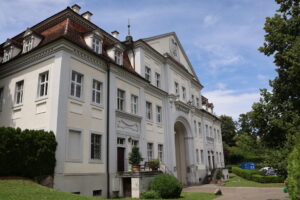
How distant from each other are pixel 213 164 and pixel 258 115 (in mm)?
24300

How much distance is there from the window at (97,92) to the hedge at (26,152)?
14.8 ft

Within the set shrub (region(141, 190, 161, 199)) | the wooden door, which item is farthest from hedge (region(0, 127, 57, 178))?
the wooden door

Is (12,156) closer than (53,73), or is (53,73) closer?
(12,156)

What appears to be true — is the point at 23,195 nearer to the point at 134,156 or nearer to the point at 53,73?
the point at 53,73

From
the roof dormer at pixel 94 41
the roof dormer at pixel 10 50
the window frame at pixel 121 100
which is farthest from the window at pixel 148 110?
the roof dormer at pixel 10 50

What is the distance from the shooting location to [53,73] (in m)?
15.6

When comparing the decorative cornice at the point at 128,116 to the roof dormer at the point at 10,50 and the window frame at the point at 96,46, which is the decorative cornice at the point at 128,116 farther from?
the roof dormer at the point at 10,50

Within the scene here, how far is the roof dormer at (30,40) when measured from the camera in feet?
57.2

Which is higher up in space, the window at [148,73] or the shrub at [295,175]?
the window at [148,73]

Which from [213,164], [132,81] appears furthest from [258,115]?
[213,164]

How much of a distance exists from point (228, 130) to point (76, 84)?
201 feet

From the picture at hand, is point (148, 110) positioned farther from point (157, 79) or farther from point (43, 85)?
point (43, 85)

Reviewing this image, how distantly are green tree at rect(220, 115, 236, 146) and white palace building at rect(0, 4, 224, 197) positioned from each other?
48.6 m

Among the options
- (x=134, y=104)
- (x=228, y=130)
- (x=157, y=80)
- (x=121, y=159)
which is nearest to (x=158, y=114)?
(x=157, y=80)
